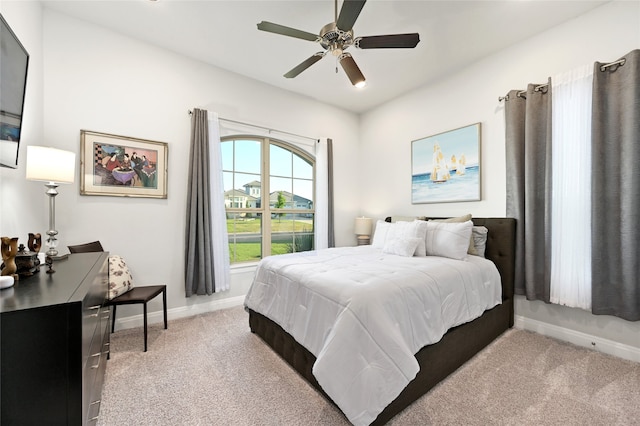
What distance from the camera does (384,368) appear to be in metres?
1.38

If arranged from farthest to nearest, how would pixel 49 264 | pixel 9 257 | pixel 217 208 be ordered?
pixel 217 208
pixel 49 264
pixel 9 257

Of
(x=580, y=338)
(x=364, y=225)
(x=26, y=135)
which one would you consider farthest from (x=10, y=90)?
(x=580, y=338)

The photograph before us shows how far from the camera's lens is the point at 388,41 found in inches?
78.5

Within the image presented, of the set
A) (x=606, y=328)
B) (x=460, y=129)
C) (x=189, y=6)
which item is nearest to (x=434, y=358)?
(x=606, y=328)

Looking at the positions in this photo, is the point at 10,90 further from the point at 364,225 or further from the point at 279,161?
the point at 364,225

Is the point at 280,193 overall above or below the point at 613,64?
below

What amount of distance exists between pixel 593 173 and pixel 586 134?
38 centimetres

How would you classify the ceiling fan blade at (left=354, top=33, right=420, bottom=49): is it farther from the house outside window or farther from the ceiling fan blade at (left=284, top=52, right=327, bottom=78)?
the house outside window

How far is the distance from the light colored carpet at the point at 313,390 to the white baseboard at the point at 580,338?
9 cm

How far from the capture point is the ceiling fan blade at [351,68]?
2152 millimetres

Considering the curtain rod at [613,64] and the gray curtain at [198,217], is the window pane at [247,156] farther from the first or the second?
the curtain rod at [613,64]

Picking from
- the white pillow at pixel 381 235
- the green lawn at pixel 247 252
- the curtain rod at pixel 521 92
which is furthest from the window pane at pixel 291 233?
the curtain rod at pixel 521 92

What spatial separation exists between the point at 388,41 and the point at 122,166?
112 inches

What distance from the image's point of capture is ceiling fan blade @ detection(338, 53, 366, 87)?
2.15 m
